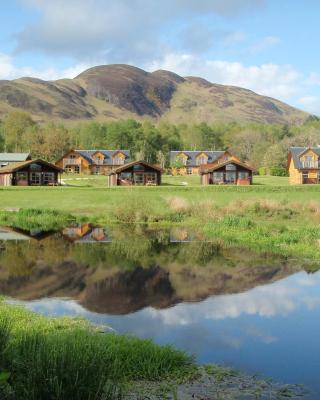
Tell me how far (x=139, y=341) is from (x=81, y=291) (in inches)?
277

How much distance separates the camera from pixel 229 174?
274 ft

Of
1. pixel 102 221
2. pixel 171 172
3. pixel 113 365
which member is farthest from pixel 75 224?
pixel 171 172

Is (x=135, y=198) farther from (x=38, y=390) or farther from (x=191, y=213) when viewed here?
(x=38, y=390)

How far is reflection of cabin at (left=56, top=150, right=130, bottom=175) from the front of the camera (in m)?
108

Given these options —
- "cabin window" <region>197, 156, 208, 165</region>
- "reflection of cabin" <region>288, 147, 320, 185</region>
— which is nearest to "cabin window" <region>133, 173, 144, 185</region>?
"reflection of cabin" <region>288, 147, 320, 185</region>

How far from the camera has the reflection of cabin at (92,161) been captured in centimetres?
10794

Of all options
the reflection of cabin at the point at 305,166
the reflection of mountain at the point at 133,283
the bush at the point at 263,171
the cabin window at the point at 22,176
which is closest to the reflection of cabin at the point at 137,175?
the cabin window at the point at 22,176

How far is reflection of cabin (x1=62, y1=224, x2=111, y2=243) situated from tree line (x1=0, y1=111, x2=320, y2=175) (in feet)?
242

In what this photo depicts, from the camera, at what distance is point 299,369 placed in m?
11.4

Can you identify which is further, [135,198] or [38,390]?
[135,198]

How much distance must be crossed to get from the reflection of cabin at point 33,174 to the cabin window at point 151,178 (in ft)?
41.4

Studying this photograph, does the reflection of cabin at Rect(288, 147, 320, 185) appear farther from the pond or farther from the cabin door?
the pond

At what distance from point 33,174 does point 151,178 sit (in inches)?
664

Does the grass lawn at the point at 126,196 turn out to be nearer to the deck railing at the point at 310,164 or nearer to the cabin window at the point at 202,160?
the deck railing at the point at 310,164
